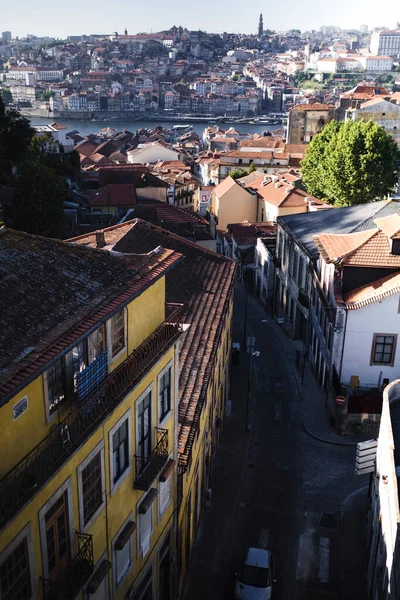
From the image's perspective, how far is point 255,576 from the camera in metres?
21.0

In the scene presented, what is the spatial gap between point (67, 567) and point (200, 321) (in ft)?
54.5

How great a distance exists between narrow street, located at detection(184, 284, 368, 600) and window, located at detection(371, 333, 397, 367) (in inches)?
163

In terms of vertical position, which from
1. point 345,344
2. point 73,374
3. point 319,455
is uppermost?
point 73,374

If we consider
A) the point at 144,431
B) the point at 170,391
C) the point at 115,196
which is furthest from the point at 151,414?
the point at 115,196

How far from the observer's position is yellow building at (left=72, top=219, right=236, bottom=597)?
21469 mm

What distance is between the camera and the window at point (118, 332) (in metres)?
14.5

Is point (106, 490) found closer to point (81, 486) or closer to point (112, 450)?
point (112, 450)

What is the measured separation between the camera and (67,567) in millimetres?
12992

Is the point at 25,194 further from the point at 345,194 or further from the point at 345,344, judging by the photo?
the point at 345,194

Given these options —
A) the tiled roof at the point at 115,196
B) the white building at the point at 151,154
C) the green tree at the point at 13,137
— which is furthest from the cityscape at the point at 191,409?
the white building at the point at 151,154

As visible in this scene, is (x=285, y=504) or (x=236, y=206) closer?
(x=285, y=504)

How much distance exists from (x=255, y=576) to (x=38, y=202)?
32615mm

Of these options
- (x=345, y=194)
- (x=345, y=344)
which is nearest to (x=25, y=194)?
(x=345, y=344)

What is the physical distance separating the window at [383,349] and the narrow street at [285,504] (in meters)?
4.13
